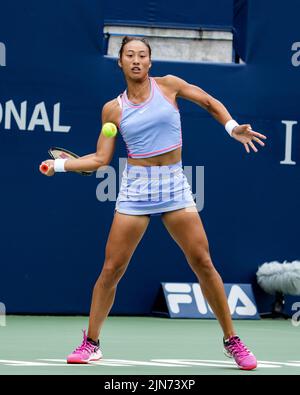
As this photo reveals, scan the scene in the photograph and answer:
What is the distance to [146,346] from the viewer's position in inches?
311

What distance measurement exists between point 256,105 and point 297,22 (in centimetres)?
92

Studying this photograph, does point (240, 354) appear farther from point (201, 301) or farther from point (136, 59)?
point (201, 301)

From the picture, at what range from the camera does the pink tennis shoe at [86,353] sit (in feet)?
21.4

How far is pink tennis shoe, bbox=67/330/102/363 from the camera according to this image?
6520 mm

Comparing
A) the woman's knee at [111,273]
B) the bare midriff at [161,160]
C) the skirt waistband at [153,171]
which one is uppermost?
the bare midriff at [161,160]

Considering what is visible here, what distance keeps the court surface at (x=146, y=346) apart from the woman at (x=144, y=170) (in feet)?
0.99

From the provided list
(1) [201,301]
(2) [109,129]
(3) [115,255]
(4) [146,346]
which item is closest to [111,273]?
(3) [115,255]

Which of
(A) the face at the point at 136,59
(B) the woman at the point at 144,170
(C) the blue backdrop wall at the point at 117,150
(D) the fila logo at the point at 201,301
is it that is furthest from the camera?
(D) the fila logo at the point at 201,301

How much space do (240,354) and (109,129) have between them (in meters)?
1.52

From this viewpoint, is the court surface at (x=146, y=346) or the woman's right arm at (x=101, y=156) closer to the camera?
the court surface at (x=146, y=346)

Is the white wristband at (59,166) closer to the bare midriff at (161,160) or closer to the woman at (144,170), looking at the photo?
the woman at (144,170)

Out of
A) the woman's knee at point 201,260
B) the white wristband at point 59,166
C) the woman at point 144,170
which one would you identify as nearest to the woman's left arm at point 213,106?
the woman at point 144,170
